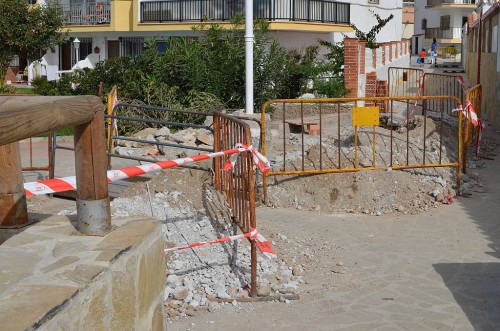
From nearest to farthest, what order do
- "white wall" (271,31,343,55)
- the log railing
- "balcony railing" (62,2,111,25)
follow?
the log railing
"white wall" (271,31,343,55)
"balcony railing" (62,2,111,25)

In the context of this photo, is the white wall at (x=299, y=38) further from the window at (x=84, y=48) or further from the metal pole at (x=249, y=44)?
the window at (x=84, y=48)

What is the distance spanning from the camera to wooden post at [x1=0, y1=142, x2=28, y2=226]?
5.06 metres

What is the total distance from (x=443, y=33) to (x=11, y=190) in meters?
65.7

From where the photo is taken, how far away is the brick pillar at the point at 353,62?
2028 cm

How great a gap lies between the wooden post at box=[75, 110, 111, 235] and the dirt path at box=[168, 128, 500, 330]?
180 cm

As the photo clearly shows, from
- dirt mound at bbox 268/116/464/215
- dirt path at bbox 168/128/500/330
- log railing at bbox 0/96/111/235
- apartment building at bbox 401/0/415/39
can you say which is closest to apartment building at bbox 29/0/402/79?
dirt mound at bbox 268/116/464/215

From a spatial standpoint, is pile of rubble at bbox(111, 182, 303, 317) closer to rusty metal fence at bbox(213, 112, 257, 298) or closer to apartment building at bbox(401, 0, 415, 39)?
rusty metal fence at bbox(213, 112, 257, 298)

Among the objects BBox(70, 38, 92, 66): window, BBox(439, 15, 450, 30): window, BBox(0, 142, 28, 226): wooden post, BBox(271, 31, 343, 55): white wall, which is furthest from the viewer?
BBox(439, 15, 450, 30): window

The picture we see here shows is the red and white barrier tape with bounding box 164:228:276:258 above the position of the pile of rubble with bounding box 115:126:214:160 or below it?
below

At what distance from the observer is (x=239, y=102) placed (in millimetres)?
18734

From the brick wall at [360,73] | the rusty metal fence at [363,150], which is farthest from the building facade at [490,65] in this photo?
the rusty metal fence at [363,150]

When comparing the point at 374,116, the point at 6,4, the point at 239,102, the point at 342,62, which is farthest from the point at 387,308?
the point at 6,4

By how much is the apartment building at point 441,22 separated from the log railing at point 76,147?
62359 mm

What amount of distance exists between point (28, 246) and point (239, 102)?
1446 centimetres
